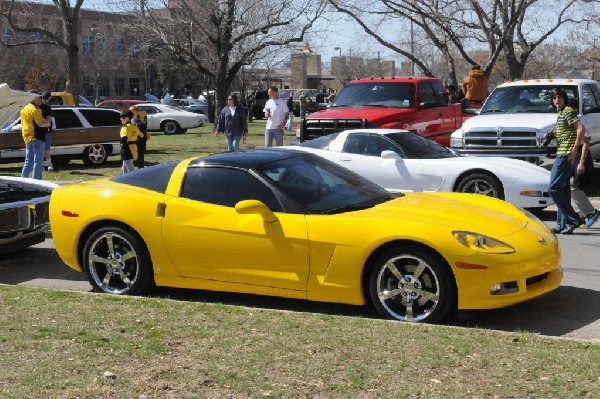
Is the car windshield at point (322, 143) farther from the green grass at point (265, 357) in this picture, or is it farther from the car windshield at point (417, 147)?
the green grass at point (265, 357)

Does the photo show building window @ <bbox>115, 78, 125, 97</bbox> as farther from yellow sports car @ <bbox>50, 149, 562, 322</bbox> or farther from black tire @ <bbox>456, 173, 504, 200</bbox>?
yellow sports car @ <bbox>50, 149, 562, 322</bbox>

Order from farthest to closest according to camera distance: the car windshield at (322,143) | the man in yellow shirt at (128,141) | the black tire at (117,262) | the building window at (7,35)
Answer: the building window at (7,35)
the man in yellow shirt at (128,141)
the car windshield at (322,143)
the black tire at (117,262)

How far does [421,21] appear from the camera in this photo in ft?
98.7

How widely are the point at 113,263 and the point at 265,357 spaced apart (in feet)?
9.31

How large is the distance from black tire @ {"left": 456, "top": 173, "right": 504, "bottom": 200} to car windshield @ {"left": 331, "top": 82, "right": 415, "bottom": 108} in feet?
16.9

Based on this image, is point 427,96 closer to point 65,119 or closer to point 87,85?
point 65,119

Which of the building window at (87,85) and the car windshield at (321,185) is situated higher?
the building window at (87,85)

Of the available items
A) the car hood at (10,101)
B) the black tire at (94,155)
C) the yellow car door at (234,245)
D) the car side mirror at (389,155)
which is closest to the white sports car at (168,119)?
the black tire at (94,155)

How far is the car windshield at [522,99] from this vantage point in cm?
1554

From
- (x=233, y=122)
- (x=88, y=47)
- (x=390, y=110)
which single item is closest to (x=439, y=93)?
(x=390, y=110)

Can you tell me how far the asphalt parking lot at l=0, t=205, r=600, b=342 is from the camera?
6.65 m

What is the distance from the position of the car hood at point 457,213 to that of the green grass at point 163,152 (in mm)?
12347

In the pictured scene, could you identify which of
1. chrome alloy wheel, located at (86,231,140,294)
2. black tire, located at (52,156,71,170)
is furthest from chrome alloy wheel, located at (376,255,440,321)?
black tire, located at (52,156,71,170)

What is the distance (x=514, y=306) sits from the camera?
723 cm
